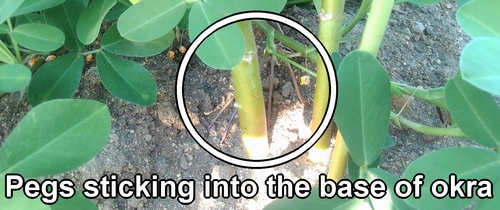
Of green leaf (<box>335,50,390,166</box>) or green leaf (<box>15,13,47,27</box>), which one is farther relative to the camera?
green leaf (<box>15,13,47,27</box>)

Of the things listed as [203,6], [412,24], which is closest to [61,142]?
[203,6]

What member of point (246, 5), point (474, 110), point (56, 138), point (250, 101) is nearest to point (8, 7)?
point (56, 138)

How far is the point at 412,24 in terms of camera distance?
99 cm

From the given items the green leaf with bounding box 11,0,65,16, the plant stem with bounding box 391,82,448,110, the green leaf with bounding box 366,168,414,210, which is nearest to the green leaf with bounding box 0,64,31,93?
the green leaf with bounding box 11,0,65,16

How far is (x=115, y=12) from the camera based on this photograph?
0.68 metres

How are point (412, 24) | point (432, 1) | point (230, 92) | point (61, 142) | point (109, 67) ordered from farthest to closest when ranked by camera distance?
point (412, 24), point (230, 92), point (109, 67), point (432, 1), point (61, 142)

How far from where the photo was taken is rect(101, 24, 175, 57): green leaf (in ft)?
2.08

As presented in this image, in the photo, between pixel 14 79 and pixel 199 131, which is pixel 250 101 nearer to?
pixel 199 131

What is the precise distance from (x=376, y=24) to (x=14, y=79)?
16.9 inches

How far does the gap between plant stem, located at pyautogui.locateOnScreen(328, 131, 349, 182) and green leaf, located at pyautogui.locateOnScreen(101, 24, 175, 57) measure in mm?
285

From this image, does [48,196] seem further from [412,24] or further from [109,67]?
[412,24]

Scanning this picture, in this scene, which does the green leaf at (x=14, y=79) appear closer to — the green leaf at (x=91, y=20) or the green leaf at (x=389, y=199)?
the green leaf at (x=91, y=20)

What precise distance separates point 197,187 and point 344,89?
1.23 feet

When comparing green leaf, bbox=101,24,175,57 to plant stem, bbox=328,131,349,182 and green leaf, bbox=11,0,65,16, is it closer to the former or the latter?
green leaf, bbox=11,0,65,16
